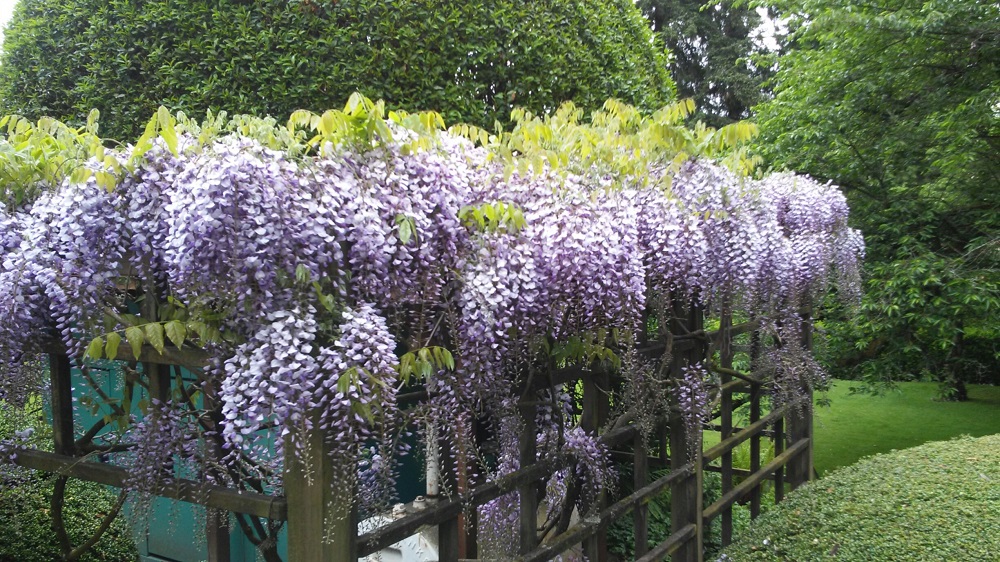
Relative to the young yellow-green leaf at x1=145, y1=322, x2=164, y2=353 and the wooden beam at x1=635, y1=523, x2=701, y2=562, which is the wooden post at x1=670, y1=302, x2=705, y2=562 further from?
the young yellow-green leaf at x1=145, y1=322, x2=164, y2=353

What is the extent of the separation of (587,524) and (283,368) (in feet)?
5.81

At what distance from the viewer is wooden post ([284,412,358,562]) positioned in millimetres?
1728

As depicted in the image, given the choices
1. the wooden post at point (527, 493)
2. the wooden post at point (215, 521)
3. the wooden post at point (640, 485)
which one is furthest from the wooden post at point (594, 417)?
the wooden post at point (215, 521)

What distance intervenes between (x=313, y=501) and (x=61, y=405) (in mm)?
1037

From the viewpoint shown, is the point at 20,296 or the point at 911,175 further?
the point at 911,175

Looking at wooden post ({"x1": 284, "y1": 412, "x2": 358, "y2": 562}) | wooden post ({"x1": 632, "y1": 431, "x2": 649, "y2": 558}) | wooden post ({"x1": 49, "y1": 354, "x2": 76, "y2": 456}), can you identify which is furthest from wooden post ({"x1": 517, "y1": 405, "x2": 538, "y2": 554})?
wooden post ({"x1": 49, "y1": 354, "x2": 76, "y2": 456})

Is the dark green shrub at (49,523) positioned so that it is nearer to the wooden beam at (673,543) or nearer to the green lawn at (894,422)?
the wooden beam at (673,543)

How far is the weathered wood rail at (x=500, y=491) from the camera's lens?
176 centimetres

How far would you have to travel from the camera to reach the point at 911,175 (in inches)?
265

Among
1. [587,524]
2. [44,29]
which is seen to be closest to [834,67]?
[587,524]

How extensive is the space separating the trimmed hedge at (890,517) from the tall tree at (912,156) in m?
1.32

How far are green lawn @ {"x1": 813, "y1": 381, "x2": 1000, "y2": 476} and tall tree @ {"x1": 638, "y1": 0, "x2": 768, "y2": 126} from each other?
6568 millimetres

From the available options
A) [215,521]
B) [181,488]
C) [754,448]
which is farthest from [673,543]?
[181,488]

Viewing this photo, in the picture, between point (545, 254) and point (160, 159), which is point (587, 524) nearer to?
point (545, 254)
